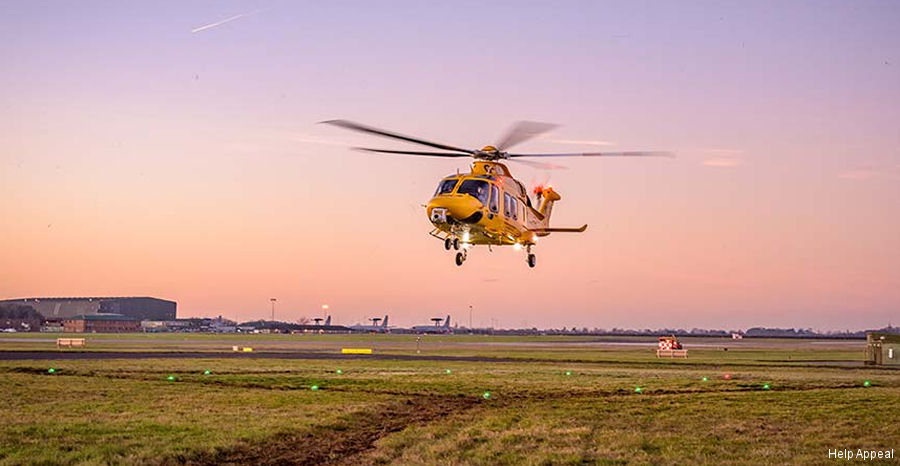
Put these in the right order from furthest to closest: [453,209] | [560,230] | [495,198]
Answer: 1. [560,230]
2. [495,198]
3. [453,209]

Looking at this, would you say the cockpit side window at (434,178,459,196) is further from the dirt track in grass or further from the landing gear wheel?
the dirt track in grass

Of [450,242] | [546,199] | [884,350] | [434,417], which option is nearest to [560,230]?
[546,199]

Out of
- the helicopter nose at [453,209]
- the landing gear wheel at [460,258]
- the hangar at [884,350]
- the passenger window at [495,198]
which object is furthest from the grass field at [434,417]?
the hangar at [884,350]

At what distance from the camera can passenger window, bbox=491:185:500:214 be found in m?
35.5

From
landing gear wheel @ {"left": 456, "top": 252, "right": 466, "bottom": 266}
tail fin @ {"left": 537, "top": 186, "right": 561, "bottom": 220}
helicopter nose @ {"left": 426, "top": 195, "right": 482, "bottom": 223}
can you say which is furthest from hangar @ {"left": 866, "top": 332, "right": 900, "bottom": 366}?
helicopter nose @ {"left": 426, "top": 195, "right": 482, "bottom": 223}

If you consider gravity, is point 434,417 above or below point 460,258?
below

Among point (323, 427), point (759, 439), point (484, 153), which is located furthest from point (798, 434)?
point (484, 153)

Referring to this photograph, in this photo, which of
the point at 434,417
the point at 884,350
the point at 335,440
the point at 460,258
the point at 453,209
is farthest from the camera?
the point at 884,350

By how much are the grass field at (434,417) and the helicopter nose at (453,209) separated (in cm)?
717

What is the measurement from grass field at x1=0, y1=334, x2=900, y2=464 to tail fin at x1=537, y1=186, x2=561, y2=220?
28.6 ft

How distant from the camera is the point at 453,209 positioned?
33.2 metres

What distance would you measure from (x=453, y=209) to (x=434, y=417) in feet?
25.7

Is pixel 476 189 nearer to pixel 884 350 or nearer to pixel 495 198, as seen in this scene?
pixel 495 198

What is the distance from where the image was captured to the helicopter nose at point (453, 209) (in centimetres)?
3306
